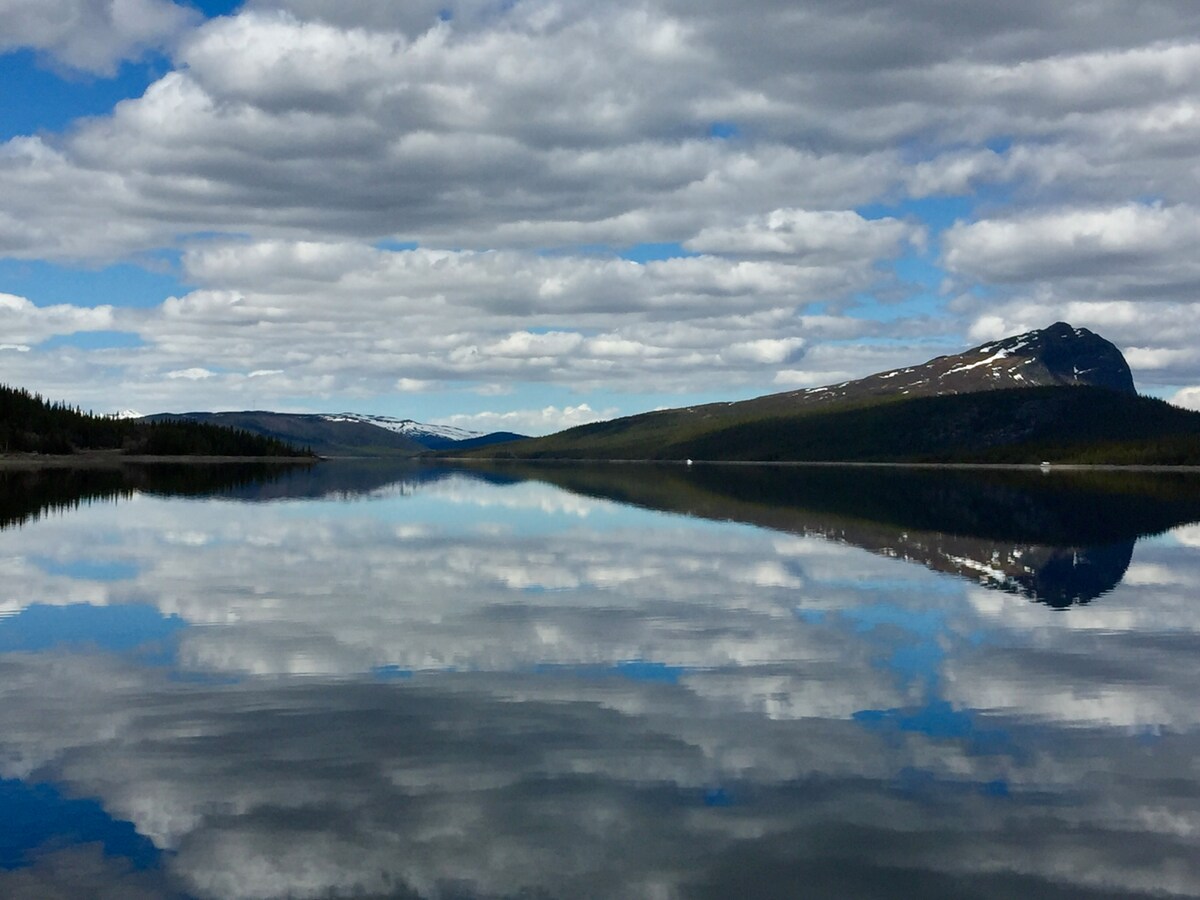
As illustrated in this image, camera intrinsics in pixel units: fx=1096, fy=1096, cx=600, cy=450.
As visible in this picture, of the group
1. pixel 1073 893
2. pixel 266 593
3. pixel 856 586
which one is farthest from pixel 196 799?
pixel 856 586

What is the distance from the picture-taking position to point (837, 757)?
746 inches

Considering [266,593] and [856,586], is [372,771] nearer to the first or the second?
[266,593]

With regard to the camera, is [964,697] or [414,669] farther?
[414,669]

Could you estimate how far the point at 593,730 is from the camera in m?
20.4

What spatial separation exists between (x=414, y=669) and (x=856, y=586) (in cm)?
2113

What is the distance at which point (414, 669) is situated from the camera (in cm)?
2595

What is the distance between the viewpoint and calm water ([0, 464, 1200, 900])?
14.2 meters

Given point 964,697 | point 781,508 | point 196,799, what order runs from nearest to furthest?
point 196,799 → point 964,697 → point 781,508

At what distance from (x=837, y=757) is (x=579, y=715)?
520 centimetres

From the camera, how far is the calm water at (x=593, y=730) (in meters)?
14.2

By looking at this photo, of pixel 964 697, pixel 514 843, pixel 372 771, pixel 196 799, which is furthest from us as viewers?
pixel 964 697

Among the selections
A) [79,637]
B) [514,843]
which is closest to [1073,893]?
[514,843]

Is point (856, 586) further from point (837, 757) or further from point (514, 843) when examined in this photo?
point (514, 843)

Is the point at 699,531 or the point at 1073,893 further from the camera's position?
the point at 699,531
